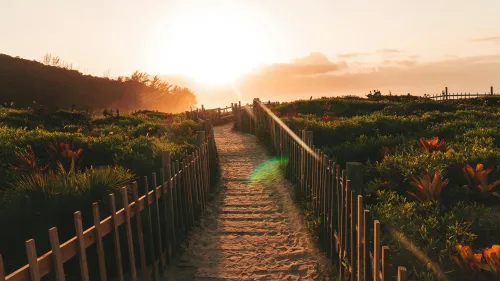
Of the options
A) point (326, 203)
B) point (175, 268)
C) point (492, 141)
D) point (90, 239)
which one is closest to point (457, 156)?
point (492, 141)

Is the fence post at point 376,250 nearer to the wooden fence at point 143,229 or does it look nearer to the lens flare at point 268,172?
the wooden fence at point 143,229

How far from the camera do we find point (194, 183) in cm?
814

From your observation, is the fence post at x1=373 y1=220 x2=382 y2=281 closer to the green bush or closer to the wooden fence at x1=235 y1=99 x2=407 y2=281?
the wooden fence at x1=235 y1=99 x2=407 y2=281

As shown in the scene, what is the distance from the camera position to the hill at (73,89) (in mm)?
37469

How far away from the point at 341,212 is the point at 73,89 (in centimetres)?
4166

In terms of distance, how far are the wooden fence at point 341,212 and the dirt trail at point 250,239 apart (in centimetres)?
42

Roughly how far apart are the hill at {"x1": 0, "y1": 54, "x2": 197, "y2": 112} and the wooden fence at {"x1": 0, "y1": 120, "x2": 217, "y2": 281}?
30722 millimetres

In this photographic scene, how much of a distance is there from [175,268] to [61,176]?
8.78 feet

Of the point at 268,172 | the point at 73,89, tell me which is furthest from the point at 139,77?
the point at 268,172

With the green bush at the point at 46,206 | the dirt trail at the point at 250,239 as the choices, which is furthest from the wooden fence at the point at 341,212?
the green bush at the point at 46,206

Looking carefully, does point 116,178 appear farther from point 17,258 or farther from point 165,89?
point 165,89

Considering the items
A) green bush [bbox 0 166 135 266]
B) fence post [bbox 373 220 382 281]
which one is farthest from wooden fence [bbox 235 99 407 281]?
green bush [bbox 0 166 135 266]

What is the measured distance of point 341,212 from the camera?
5434 mm

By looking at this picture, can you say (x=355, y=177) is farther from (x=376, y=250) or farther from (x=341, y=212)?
(x=376, y=250)
